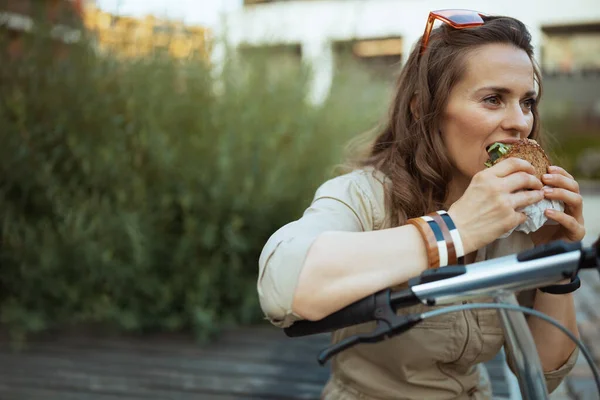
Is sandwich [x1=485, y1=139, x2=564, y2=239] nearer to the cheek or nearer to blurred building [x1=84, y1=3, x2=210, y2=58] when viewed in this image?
the cheek

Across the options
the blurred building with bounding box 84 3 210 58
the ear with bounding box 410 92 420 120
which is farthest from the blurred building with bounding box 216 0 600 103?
the ear with bounding box 410 92 420 120

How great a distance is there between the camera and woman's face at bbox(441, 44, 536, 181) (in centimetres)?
157

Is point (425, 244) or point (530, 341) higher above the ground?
point (425, 244)

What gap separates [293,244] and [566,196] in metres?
0.65

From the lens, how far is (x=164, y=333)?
3.99m

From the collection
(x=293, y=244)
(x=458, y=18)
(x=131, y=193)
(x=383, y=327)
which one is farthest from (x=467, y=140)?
(x=131, y=193)

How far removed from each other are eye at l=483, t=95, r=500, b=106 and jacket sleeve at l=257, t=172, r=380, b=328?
419 millimetres

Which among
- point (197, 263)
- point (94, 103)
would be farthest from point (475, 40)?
point (94, 103)

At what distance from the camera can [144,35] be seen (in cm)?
458

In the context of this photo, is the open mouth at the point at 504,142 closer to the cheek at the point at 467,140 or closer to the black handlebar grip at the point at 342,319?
the cheek at the point at 467,140

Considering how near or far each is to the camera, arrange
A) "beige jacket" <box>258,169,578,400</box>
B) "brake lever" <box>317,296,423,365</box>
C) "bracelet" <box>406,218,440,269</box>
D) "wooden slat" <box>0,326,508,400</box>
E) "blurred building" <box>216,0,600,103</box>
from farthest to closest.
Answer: "blurred building" <box>216,0,600,103</box> → "wooden slat" <box>0,326,508,400</box> → "beige jacket" <box>258,169,578,400</box> → "bracelet" <box>406,218,440,269</box> → "brake lever" <box>317,296,423,365</box>

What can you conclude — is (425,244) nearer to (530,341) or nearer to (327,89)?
(530,341)

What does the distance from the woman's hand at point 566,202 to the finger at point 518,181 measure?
10 cm

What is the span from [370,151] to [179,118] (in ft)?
8.36
